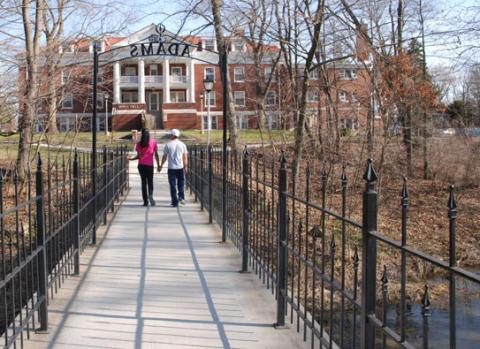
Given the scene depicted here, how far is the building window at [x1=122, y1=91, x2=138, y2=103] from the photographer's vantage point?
65.8 metres

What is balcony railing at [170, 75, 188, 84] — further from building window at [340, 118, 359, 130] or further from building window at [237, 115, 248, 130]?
building window at [340, 118, 359, 130]

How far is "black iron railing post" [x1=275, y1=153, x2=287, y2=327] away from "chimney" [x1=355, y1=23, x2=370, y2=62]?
443 inches

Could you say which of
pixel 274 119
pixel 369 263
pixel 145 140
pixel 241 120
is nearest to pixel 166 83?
pixel 241 120

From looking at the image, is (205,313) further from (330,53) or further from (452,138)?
(452,138)

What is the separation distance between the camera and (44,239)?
4.89 metres

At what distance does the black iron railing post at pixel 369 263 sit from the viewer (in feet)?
9.84

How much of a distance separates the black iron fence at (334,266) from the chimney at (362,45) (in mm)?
4340

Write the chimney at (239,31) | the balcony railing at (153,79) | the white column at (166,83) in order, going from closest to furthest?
1. the chimney at (239,31)
2. the white column at (166,83)
3. the balcony railing at (153,79)

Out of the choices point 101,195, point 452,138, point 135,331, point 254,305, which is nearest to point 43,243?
point 135,331

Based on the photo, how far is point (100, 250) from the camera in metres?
8.30

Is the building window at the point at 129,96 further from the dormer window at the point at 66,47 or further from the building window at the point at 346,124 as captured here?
the dormer window at the point at 66,47

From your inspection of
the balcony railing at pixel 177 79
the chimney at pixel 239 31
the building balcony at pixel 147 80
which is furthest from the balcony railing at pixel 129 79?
the chimney at pixel 239 31

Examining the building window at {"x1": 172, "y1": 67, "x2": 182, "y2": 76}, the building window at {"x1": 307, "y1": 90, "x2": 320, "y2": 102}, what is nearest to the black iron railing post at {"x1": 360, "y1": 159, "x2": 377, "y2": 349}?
the building window at {"x1": 307, "y1": 90, "x2": 320, "y2": 102}

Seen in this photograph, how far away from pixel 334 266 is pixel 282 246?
58 cm
